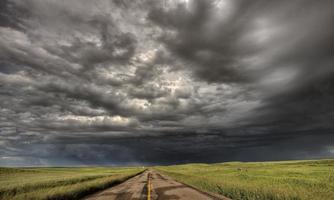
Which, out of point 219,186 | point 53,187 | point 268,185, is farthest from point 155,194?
point 53,187

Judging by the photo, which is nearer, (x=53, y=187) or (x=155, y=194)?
(x=155, y=194)

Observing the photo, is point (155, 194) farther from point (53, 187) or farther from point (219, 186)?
point (53, 187)

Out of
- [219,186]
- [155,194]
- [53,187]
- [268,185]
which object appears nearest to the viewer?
[155,194]

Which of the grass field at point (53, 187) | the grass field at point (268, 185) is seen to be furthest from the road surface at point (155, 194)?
the grass field at point (268, 185)

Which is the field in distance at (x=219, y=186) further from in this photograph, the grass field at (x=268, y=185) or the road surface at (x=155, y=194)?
the road surface at (x=155, y=194)

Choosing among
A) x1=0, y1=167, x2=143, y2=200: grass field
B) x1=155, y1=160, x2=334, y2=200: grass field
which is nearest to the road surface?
x1=0, y1=167, x2=143, y2=200: grass field

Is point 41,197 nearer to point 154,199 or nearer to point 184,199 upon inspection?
point 154,199

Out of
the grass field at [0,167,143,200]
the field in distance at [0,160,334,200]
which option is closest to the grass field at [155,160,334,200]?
the field in distance at [0,160,334,200]

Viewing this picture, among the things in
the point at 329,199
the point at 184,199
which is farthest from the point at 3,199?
the point at 329,199

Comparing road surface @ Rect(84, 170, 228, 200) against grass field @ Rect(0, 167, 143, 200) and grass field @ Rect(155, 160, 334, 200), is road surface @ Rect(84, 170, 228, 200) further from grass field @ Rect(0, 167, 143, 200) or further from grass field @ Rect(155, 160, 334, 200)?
grass field @ Rect(155, 160, 334, 200)

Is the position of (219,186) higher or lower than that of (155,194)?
higher

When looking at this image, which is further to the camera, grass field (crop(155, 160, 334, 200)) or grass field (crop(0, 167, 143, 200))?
grass field (crop(0, 167, 143, 200))

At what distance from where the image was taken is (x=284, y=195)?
13.3 metres

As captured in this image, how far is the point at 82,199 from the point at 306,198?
1354 centimetres
